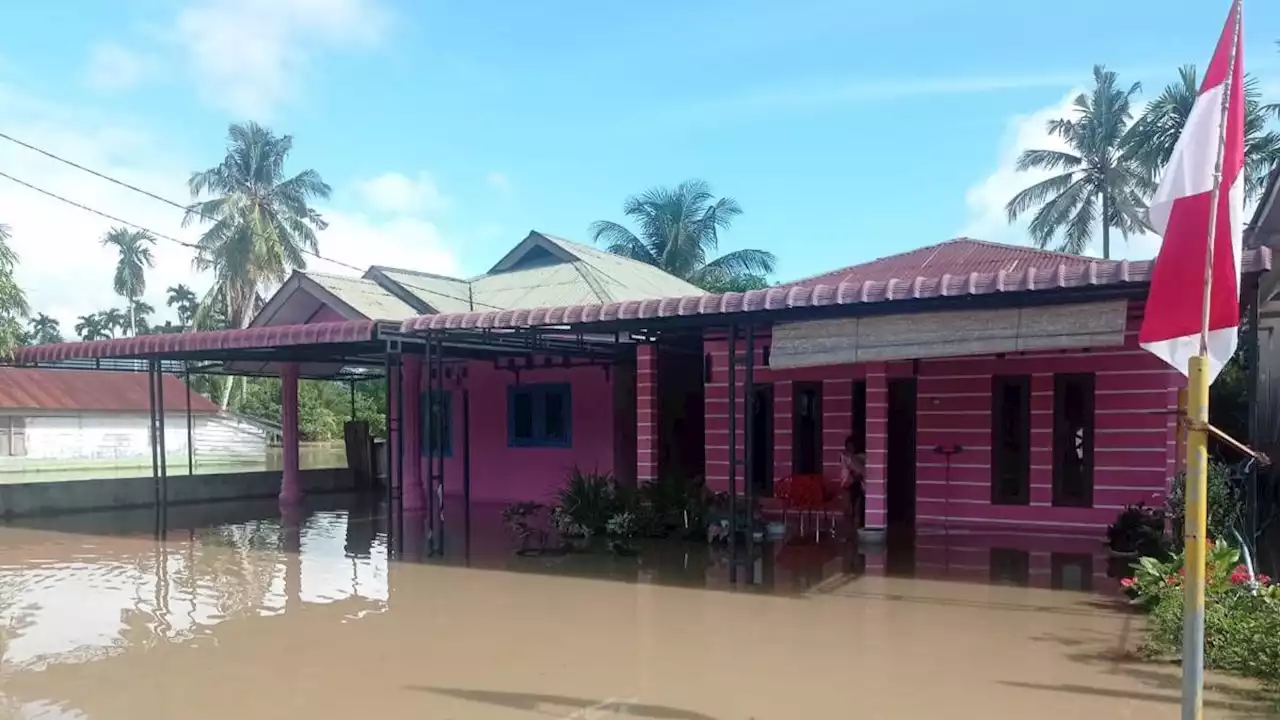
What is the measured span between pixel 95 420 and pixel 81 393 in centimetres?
98

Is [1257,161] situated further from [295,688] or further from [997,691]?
[295,688]

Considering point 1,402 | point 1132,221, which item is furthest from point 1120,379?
point 1,402

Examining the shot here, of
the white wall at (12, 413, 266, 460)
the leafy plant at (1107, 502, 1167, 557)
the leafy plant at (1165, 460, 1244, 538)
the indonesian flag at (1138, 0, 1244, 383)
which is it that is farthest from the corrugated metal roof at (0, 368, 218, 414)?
the indonesian flag at (1138, 0, 1244, 383)

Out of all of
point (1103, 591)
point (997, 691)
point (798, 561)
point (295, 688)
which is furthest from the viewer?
point (798, 561)

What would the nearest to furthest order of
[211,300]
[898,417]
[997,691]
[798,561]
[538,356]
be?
[997,691] → [798,561] → [898,417] → [538,356] → [211,300]

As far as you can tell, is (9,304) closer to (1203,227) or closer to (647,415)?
(647,415)

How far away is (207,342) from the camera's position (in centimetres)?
1270

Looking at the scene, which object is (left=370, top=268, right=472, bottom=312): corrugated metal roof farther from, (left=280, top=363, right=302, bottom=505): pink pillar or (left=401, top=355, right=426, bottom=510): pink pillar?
(left=280, top=363, right=302, bottom=505): pink pillar

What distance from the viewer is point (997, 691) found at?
5754 millimetres

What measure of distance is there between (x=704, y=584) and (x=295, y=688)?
4353 millimetres

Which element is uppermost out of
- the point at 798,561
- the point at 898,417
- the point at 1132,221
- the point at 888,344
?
the point at 1132,221

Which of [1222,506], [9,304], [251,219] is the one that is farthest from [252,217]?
[1222,506]

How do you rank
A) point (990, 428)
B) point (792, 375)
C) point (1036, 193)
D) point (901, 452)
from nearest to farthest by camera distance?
point (990, 428) → point (901, 452) → point (792, 375) → point (1036, 193)

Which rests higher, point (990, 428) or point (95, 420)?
point (990, 428)
